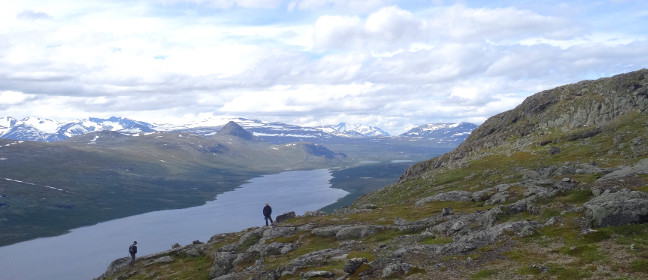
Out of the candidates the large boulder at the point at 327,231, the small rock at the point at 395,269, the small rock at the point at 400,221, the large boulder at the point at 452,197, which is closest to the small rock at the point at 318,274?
the small rock at the point at 395,269

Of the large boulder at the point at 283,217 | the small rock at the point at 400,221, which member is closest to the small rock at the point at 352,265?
the small rock at the point at 400,221

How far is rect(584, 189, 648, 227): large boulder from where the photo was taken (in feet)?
→ 129

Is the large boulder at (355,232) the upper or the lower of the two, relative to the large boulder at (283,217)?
lower

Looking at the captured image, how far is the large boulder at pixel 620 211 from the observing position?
39353mm

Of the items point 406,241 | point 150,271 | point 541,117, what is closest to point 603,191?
point 406,241

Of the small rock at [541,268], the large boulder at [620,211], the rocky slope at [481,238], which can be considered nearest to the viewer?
the small rock at [541,268]

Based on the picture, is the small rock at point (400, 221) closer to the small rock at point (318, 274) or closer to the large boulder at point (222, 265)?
the large boulder at point (222, 265)

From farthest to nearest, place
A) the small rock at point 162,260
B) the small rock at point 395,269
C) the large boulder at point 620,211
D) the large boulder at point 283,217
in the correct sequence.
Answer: the large boulder at point 283,217 → the small rock at point 162,260 → the small rock at point 395,269 → the large boulder at point 620,211

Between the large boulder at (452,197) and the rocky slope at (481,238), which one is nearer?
the rocky slope at (481,238)

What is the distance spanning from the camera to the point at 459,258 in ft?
135

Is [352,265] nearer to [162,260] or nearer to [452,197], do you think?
[452,197]

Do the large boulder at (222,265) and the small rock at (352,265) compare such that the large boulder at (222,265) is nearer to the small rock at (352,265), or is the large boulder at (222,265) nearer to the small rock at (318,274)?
the small rock at (318,274)

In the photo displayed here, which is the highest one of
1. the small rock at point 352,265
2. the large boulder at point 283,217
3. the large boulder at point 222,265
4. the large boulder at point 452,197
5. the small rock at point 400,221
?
the large boulder at point 283,217

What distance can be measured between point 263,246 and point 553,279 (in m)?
43.5
